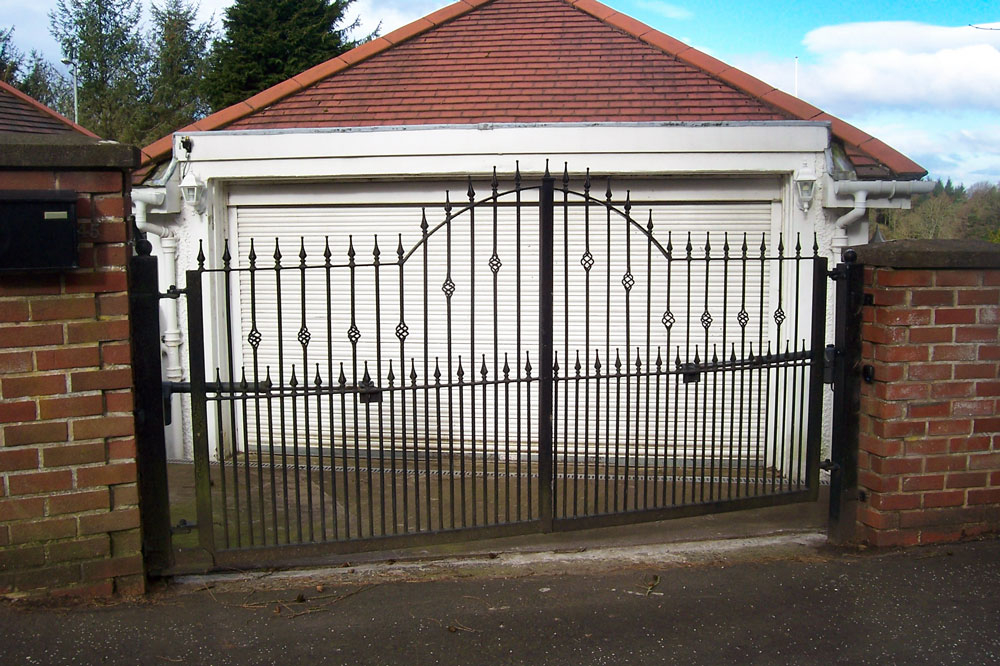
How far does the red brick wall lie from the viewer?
345 centimetres

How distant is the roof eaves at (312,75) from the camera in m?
7.06

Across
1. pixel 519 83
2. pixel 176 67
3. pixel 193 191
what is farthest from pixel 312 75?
pixel 176 67

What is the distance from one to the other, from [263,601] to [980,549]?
11.4ft

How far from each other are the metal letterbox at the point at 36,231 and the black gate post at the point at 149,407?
12.3 inches

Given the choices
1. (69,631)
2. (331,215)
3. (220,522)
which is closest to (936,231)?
(331,215)

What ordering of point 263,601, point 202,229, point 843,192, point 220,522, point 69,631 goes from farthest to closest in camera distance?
1. point 202,229
2. point 843,192
3. point 220,522
4. point 263,601
5. point 69,631

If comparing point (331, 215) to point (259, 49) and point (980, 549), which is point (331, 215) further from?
point (259, 49)

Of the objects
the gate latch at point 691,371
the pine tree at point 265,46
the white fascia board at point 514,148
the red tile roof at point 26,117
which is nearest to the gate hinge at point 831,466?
the gate latch at point 691,371

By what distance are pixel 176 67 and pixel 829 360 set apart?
2949cm

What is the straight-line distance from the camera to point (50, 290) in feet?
11.4

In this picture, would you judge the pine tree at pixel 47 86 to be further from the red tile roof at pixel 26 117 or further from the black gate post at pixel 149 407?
the black gate post at pixel 149 407

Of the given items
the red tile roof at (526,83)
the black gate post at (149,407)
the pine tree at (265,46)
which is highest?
the pine tree at (265,46)

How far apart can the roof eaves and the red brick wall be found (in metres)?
3.30

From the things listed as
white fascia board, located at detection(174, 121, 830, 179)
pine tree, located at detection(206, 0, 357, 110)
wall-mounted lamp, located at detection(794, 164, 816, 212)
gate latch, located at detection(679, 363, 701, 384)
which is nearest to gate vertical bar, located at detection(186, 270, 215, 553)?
gate latch, located at detection(679, 363, 701, 384)
